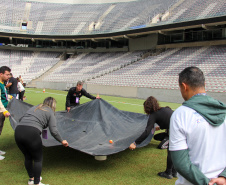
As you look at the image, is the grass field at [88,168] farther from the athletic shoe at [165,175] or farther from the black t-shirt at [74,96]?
the black t-shirt at [74,96]

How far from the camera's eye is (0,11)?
4100 cm

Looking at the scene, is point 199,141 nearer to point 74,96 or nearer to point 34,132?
point 34,132

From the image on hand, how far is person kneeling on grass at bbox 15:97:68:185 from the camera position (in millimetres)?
3402

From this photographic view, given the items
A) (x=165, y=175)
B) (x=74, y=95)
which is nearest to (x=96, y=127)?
→ (x=74, y=95)

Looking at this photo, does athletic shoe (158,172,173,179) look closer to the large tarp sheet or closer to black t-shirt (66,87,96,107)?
the large tarp sheet

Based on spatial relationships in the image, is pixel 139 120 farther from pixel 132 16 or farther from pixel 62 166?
pixel 132 16

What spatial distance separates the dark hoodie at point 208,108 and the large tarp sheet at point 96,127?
9.16 feet

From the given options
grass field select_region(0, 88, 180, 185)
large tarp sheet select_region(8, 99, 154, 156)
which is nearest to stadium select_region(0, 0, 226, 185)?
grass field select_region(0, 88, 180, 185)

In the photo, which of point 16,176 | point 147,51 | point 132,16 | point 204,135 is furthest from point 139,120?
point 132,16

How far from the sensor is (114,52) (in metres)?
36.2

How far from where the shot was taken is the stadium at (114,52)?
222 inches

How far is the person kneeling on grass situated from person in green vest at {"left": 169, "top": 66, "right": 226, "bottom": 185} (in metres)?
2.42

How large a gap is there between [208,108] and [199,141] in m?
0.26

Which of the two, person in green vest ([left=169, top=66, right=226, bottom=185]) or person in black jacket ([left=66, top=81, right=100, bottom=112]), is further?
person in black jacket ([left=66, top=81, right=100, bottom=112])
